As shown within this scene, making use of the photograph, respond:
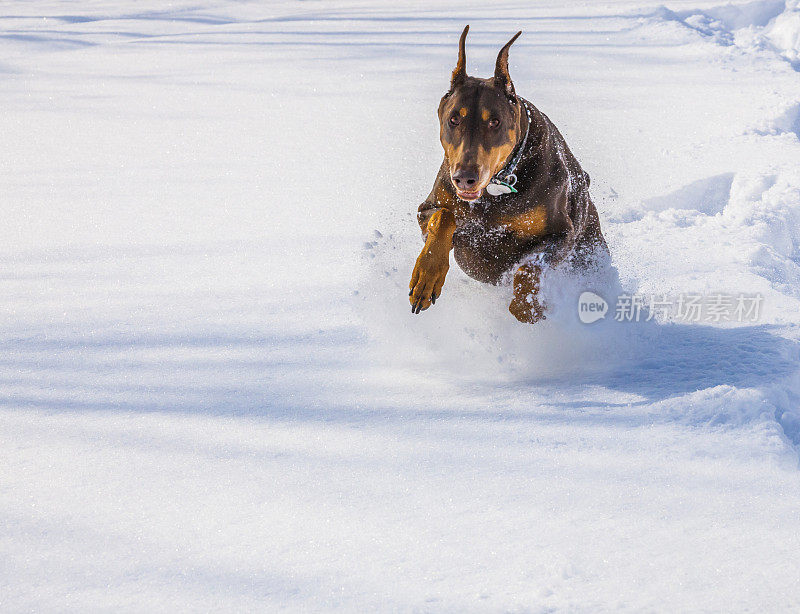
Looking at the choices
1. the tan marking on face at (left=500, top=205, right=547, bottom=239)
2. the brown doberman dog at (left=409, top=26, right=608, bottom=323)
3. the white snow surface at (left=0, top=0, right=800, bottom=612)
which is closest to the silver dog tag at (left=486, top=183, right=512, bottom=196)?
the brown doberman dog at (left=409, top=26, right=608, bottom=323)

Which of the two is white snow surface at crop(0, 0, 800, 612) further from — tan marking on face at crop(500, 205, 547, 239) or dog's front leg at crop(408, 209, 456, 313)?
dog's front leg at crop(408, 209, 456, 313)

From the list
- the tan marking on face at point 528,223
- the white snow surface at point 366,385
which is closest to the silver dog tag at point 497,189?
the tan marking on face at point 528,223

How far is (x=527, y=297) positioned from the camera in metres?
2.92

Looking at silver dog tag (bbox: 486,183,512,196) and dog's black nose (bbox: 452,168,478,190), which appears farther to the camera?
silver dog tag (bbox: 486,183,512,196)

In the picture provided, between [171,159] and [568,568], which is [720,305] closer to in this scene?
[568,568]

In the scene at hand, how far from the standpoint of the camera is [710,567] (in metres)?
1.84

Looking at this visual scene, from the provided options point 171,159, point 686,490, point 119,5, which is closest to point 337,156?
point 171,159

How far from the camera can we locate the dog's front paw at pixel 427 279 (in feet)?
9.46

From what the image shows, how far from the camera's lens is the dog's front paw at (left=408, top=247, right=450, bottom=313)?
9.46 feet

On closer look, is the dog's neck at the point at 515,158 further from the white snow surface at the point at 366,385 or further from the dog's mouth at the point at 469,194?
the white snow surface at the point at 366,385

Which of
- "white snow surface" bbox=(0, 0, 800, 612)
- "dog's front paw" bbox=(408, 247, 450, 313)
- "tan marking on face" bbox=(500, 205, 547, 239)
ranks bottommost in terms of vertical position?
"white snow surface" bbox=(0, 0, 800, 612)

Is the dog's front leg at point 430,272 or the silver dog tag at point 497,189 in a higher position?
the silver dog tag at point 497,189

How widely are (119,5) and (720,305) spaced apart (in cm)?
1520

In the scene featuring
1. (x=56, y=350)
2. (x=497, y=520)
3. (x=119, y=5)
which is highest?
(x=497, y=520)
